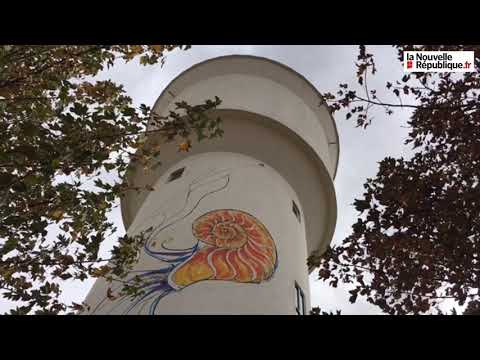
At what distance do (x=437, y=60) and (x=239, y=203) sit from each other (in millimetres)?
5435

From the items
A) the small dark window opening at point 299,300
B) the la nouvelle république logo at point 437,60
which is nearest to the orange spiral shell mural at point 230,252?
the small dark window opening at point 299,300

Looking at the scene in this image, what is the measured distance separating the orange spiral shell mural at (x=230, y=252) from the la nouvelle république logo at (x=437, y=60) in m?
4.77

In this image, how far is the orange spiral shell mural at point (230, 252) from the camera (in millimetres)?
8742

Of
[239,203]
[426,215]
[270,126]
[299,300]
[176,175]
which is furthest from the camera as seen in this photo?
[270,126]

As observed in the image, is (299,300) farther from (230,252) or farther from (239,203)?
(239,203)

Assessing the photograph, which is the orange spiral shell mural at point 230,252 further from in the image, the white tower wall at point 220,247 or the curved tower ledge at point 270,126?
the curved tower ledge at point 270,126

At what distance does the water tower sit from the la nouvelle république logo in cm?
445

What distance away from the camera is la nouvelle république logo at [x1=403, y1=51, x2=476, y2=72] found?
593 centimetres

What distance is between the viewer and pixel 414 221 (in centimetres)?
587

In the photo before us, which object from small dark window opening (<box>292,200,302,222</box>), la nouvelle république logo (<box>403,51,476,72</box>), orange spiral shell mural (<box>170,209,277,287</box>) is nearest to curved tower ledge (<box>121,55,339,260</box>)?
small dark window opening (<box>292,200,302,222</box>)

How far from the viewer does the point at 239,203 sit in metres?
10.4

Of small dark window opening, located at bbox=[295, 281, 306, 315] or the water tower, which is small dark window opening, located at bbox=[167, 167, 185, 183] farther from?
small dark window opening, located at bbox=[295, 281, 306, 315]

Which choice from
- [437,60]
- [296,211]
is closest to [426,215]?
[437,60]
